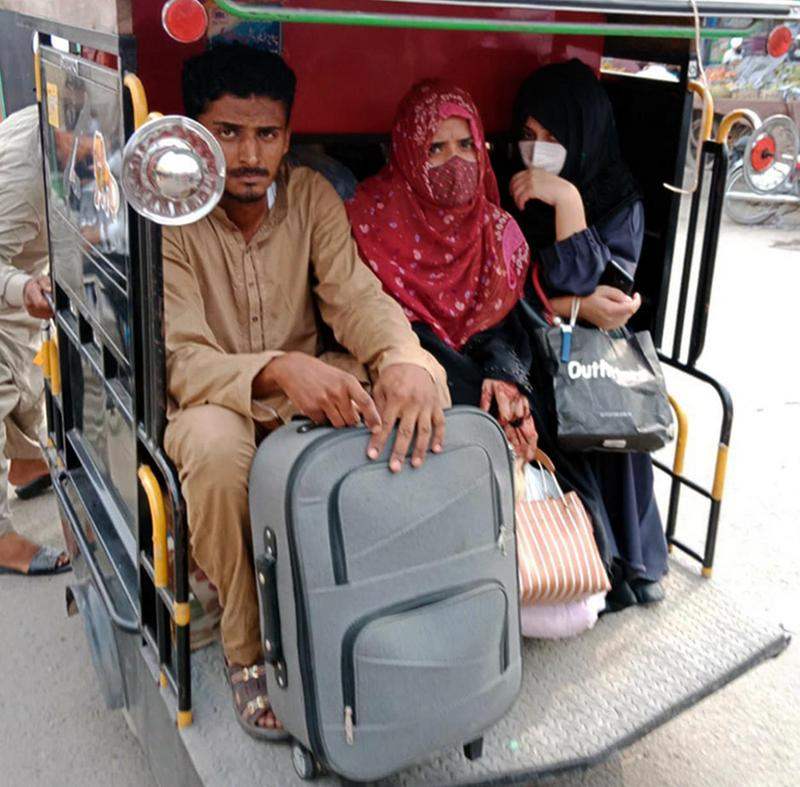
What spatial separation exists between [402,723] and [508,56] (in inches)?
83.2

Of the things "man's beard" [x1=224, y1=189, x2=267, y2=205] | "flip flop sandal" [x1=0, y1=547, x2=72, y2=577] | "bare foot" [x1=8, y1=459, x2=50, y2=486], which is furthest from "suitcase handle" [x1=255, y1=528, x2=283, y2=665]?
"bare foot" [x1=8, y1=459, x2=50, y2=486]

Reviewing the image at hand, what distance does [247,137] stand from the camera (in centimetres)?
230

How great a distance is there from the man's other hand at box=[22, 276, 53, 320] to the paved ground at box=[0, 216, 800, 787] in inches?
39.9

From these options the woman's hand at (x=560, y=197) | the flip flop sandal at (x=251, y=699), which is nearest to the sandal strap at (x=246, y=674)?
the flip flop sandal at (x=251, y=699)

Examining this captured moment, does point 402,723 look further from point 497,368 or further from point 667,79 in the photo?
point 667,79

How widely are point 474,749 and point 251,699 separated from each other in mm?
480

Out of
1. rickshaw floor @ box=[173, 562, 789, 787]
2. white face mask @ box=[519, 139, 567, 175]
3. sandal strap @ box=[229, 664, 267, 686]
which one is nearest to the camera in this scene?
rickshaw floor @ box=[173, 562, 789, 787]

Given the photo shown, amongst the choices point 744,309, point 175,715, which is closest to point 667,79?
point 175,715

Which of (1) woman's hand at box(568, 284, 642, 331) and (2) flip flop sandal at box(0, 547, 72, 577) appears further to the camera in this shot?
(2) flip flop sandal at box(0, 547, 72, 577)

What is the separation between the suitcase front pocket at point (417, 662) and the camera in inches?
72.6

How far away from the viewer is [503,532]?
2037 millimetres

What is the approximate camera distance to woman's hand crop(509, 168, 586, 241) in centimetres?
280

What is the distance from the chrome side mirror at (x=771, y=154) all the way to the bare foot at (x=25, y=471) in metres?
2.92

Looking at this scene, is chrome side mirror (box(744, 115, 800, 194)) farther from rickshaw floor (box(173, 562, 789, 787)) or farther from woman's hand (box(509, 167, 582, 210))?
rickshaw floor (box(173, 562, 789, 787))
